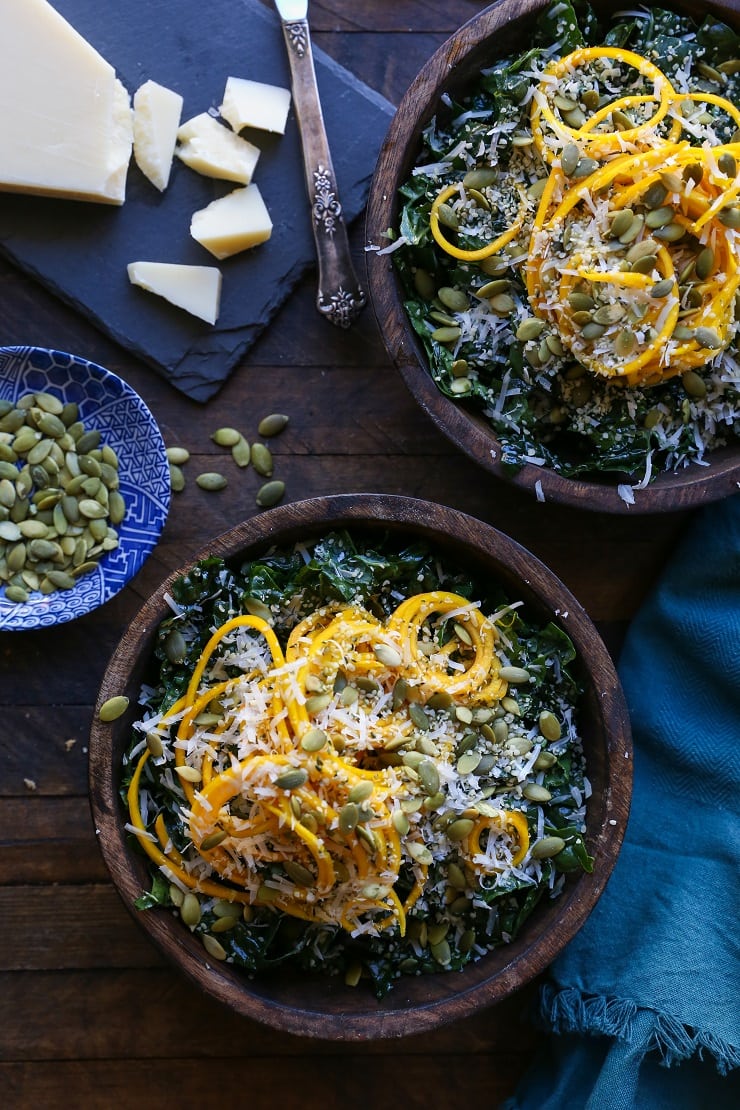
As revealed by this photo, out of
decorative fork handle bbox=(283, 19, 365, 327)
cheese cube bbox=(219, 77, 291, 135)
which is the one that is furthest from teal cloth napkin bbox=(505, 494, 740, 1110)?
cheese cube bbox=(219, 77, 291, 135)

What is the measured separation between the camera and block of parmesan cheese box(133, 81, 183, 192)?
8.02 ft

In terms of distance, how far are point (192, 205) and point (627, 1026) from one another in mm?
2173

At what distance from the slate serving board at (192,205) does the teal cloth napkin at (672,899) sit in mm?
1221

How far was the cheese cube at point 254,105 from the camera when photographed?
246cm

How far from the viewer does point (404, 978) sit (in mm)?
2152

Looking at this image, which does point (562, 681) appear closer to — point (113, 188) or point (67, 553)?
point (67, 553)

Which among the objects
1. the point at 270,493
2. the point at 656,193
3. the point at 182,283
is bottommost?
the point at 270,493

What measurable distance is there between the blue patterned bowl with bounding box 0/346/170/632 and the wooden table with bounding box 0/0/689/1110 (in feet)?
0.36

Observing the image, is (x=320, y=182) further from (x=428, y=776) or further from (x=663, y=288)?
(x=428, y=776)

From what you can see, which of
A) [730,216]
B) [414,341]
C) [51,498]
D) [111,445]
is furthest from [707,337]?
[51,498]

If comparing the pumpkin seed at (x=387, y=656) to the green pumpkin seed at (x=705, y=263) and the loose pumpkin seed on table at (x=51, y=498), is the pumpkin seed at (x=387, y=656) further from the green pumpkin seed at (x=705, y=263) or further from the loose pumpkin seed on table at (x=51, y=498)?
the green pumpkin seed at (x=705, y=263)

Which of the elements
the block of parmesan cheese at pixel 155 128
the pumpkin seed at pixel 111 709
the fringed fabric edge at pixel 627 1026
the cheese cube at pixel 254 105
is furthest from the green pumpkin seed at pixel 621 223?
the fringed fabric edge at pixel 627 1026

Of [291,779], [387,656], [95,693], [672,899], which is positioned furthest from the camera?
[95,693]

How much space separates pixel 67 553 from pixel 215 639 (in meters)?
0.55
